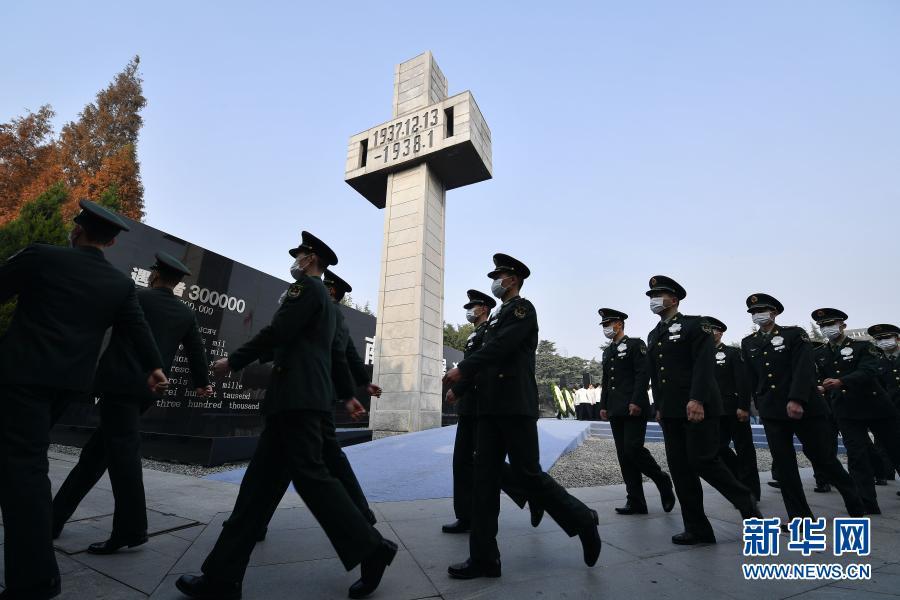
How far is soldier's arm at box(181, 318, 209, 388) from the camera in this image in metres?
3.55

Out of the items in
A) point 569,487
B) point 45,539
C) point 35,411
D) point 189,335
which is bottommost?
point 569,487

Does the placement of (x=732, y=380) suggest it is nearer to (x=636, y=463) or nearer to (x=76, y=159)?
(x=636, y=463)

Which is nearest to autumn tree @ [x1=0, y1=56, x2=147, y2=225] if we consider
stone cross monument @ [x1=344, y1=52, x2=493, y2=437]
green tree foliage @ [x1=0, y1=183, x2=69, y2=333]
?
green tree foliage @ [x1=0, y1=183, x2=69, y2=333]

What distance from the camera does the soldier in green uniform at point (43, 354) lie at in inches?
81.4

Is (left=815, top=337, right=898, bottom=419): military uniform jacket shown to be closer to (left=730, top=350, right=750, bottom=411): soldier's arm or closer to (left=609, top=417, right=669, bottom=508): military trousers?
(left=730, top=350, right=750, bottom=411): soldier's arm

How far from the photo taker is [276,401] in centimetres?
246

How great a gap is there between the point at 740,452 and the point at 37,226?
49.9ft

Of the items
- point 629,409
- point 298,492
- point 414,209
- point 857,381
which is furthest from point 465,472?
point 414,209

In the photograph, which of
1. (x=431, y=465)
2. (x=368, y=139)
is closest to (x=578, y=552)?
(x=431, y=465)

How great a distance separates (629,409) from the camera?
15.6 ft

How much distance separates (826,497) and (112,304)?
24.7ft

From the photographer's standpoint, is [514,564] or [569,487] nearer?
[514,564]

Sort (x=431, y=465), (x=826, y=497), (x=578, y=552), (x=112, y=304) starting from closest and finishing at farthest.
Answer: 1. (x=112, y=304)
2. (x=578, y=552)
3. (x=826, y=497)
4. (x=431, y=465)

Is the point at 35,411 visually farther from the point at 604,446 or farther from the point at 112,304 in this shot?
the point at 604,446
